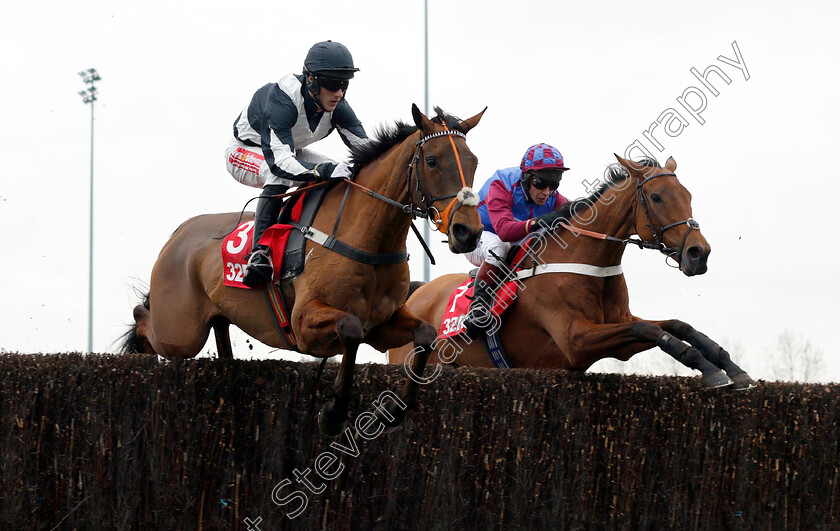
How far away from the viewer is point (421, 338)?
15.8 feet

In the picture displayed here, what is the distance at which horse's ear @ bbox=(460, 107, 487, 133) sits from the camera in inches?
182

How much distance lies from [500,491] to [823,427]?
2.06 metres

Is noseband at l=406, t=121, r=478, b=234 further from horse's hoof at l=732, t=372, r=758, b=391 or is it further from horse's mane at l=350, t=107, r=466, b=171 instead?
horse's hoof at l=732, t=372, r=758, b=391

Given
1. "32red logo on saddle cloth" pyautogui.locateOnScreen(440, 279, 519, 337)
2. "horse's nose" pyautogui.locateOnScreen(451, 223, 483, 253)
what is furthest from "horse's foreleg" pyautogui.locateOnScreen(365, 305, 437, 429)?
"32red logo on saddle cloth" pyautogui.locateOnScreen(440, 279, 519, 337)

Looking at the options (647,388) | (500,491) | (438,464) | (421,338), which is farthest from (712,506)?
(421,338)

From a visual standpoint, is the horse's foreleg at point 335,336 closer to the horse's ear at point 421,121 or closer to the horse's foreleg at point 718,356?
the horse's ear at point 421,121

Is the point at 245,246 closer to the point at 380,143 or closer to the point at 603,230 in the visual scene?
the point at 380,143

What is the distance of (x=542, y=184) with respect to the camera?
656 centimetres

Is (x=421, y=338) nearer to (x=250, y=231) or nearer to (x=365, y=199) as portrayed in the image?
(x=365, y=199)

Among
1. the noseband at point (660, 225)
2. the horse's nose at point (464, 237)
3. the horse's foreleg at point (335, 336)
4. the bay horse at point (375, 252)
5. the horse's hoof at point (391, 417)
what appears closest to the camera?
the horse's nose at point (464, 237)

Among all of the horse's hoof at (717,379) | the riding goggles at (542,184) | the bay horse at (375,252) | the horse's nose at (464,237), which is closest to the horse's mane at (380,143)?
the bay horse at (375,252)

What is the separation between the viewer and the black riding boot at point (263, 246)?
5.23 meters

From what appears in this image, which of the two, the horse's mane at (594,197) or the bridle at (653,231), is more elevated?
the horse's mane at (594,197)

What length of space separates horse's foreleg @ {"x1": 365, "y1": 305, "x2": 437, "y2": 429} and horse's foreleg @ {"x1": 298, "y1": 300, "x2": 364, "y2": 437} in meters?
0.28
